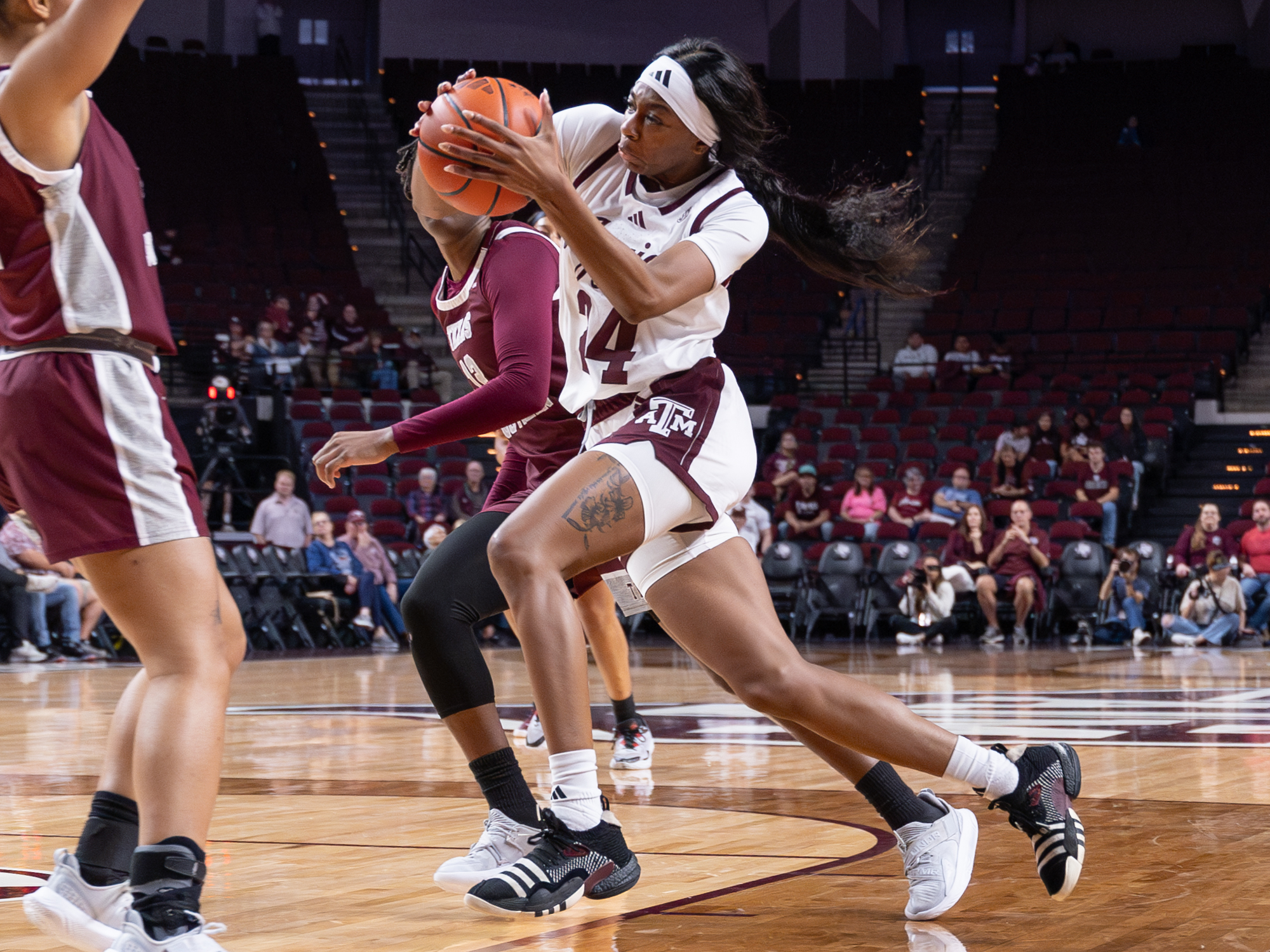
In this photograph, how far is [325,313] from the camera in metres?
18.0

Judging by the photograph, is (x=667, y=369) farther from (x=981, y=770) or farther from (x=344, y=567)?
(x=344, y=567)

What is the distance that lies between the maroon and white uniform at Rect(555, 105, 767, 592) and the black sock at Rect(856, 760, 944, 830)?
22.4 inches

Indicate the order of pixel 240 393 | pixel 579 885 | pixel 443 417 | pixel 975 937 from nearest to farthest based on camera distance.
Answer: pixel 975 937
pixel 579 885
pixel 443 417
pixel 240 393

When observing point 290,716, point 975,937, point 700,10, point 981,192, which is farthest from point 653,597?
point 700,10

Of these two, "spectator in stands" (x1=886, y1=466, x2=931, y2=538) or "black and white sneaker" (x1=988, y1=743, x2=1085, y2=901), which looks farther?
"spectator in stands" (x1=886, y1=466, x2=931, y2=538)

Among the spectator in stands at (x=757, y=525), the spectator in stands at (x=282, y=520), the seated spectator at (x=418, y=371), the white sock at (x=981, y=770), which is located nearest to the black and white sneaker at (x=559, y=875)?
the white sock at (x=981, y=770)

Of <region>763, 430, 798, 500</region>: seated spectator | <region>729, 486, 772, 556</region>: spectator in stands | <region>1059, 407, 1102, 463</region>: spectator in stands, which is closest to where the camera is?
<region>729, 486, 772, 556</region>: spectator in stands

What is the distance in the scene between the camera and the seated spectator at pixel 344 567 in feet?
43.2

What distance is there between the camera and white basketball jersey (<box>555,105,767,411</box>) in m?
3.11

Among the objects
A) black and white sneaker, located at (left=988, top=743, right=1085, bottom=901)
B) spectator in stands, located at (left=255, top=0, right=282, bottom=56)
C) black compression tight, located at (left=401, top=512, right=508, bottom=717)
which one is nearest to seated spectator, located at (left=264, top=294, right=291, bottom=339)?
spectator in stands, located at (left=255, top=0, right=282, bottom=56)

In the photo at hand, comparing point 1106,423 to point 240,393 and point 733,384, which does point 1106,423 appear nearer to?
point 240,393

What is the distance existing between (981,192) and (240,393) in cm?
1188

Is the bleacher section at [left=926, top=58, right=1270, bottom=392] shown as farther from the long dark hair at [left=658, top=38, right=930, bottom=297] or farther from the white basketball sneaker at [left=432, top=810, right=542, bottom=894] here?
the white basketball sneaker at [left=432, top=810, right=542, bottom=894]

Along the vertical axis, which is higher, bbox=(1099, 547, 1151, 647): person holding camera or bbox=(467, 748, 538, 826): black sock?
bbox=(467, 748, 538, 826): black sock
